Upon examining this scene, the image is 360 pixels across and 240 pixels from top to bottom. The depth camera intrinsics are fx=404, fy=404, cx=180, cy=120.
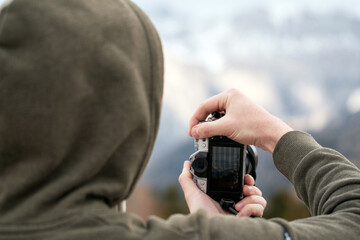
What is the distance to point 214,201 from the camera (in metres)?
2.23

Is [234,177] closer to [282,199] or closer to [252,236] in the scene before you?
[252,236]

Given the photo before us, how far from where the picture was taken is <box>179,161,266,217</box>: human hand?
207 cm

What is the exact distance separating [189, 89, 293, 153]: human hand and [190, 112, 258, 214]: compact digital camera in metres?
0.08

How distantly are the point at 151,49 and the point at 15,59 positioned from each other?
1.39 ft

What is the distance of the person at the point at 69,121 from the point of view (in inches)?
45.8

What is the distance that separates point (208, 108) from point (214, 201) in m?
0.52

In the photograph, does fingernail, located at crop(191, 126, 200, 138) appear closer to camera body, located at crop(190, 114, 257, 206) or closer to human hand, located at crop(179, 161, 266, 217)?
camera body, located at crop(190, 114, 257, 206)

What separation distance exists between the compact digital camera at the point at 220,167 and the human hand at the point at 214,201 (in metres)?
0.03

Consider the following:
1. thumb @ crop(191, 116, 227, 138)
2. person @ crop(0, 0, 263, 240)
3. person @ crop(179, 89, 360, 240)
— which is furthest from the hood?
thumb @ crop(191, 116, 227, 138)

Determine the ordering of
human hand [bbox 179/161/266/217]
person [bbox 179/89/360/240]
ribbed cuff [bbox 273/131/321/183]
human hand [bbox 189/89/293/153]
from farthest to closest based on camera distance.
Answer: human hand [bbox 179/161/266/217], human hand [bbox 189/89/293/153], ribbed cuff [bbox 273/131/321/183], person [bbox 179/89/360/240]

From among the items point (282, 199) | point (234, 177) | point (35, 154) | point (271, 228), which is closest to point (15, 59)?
point (35, 154)

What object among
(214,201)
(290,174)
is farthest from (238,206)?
(290,174)

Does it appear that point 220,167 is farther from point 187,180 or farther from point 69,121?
point 69,121

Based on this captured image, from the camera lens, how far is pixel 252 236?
125cm
